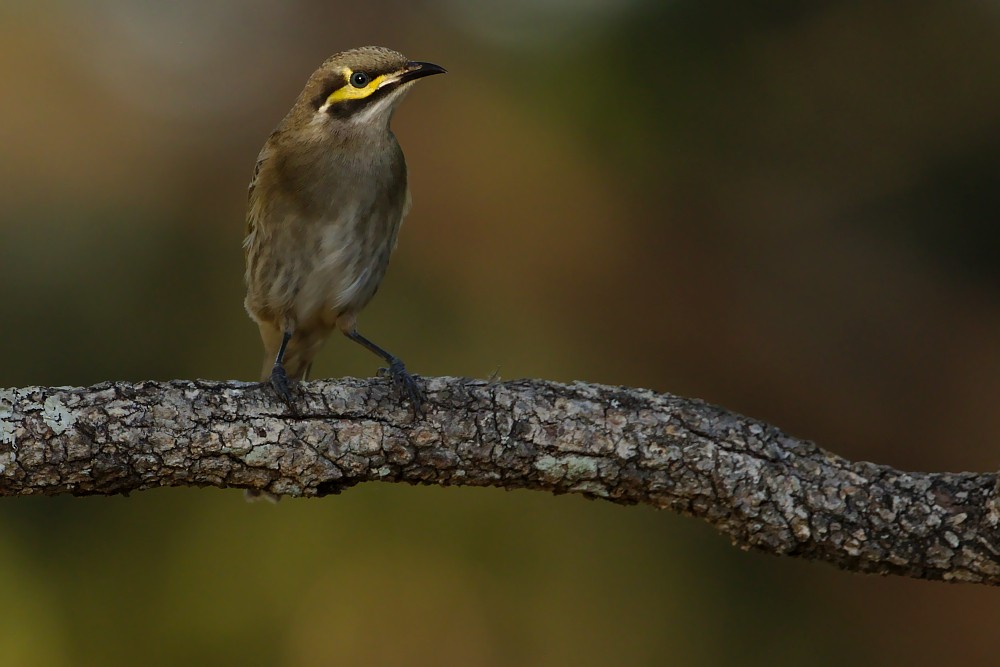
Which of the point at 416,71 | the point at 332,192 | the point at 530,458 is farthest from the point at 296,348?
the point at 530,458

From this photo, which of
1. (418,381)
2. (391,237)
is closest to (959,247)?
(391,237)

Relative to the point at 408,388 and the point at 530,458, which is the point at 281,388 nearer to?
the point at 408,388

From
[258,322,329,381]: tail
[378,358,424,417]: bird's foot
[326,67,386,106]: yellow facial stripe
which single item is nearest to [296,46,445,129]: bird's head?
[326,67,386,106]: yellow facial stripe

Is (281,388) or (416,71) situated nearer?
(281,388)

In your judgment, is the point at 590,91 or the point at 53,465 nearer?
the point at 53,465

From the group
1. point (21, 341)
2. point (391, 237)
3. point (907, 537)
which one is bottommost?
point (907, 537)

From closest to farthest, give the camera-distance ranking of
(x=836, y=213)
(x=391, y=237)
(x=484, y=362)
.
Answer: (x=391, y=237) → (x=484, y=362) → (x=836, y=213)

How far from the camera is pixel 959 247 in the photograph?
8.07m

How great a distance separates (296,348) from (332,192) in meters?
0.92

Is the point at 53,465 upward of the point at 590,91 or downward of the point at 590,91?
downward

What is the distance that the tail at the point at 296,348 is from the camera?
5.34m

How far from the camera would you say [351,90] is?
16.1ft

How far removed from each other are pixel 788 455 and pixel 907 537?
48cm

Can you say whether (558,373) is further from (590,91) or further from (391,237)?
(391,237)
